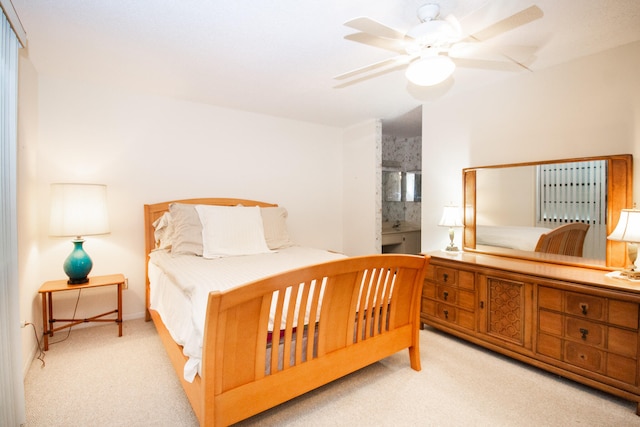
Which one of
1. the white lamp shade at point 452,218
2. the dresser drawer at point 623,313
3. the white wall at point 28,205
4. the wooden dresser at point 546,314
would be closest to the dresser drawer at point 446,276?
the wooden dresser at point 546,314

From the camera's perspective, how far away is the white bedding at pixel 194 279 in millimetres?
1494

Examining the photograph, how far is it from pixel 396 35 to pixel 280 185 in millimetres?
2609

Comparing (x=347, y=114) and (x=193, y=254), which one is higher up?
(x=347, y=114)

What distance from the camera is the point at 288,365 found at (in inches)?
61.4

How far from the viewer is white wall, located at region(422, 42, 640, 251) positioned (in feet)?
6.81

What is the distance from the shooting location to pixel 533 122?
8.20 feet

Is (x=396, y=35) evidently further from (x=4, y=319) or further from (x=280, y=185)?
(x=280, y=185)

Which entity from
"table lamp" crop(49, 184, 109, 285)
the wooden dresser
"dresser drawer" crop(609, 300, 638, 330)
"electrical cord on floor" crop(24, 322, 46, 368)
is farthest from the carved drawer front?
"electrical cord on floor" crop(24, 322, 46, 368)

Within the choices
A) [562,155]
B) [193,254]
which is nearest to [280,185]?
[193,254]

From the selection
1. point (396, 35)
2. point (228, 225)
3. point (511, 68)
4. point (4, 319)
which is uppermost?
point (511, 68)

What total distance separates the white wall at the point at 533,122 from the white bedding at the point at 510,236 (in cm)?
28

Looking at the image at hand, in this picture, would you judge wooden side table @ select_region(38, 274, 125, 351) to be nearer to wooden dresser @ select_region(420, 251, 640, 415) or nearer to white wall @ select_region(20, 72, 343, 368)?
white wall @ select_region(20, 72, 343, 368)

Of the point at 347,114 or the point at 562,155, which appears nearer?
the point at 562,155

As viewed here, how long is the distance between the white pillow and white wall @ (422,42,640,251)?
1.79 m
